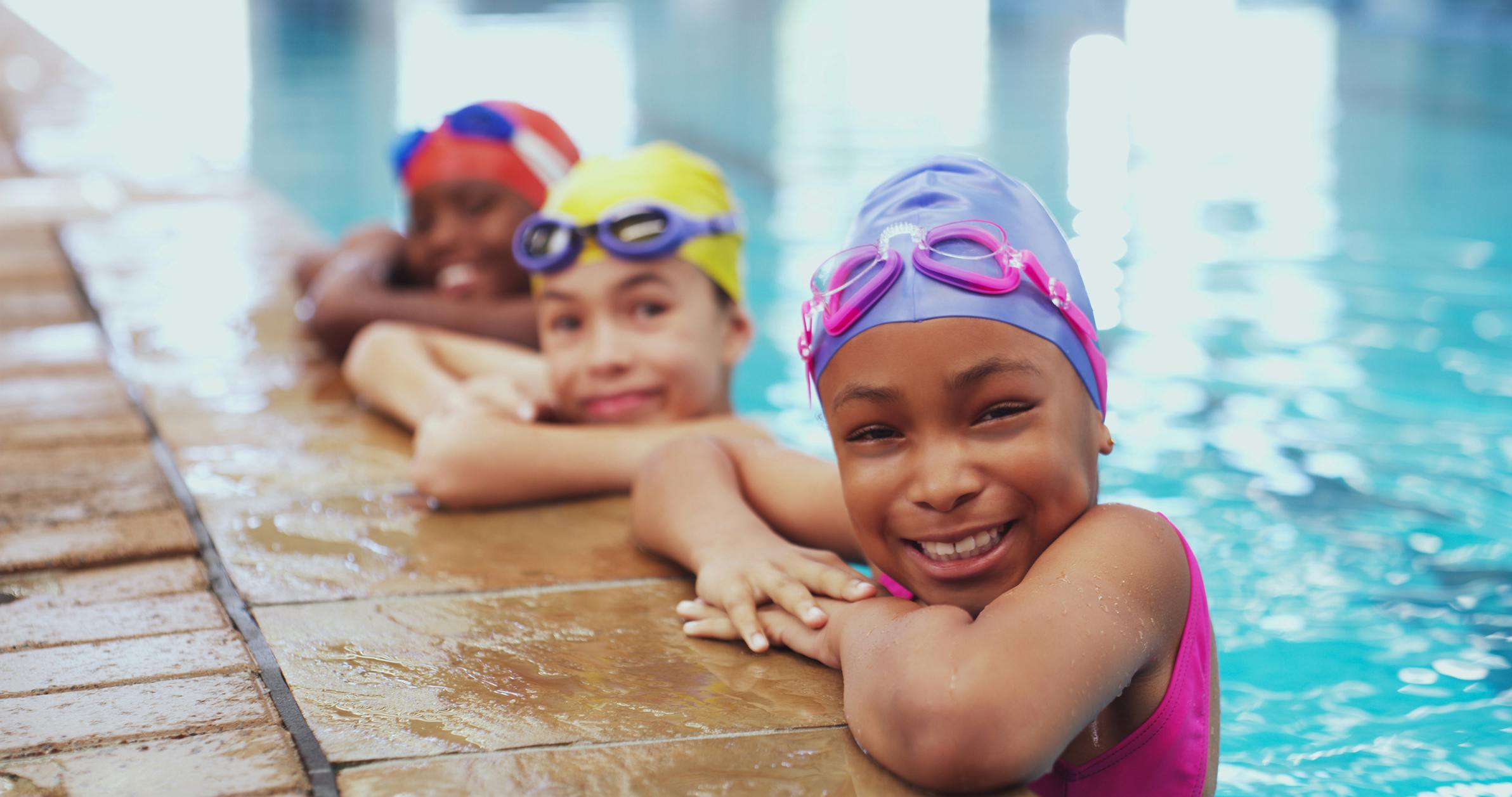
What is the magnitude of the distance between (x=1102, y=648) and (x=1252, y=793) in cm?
118

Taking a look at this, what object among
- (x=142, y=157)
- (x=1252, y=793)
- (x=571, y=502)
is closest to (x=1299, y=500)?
(x=1252, y=793)

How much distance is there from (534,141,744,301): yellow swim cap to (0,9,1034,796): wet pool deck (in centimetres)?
61

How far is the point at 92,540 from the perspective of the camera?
2.81 metres

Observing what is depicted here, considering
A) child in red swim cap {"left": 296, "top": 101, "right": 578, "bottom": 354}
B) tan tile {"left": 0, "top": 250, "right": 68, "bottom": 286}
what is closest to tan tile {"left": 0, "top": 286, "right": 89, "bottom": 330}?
tan tile {"left": 0, "top": 250, "right": 68, "bottom": 286}

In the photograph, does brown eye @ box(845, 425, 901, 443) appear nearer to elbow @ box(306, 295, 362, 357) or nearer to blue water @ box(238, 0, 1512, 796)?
blue water @ box(238, 0, 1512, 796)

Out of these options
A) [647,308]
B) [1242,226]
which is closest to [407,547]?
[647,308]

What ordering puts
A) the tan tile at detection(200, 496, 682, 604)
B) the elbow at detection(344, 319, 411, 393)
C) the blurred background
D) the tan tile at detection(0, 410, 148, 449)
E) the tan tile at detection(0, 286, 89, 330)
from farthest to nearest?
the tan tile at detection(0, 286, 89, 330) → the elbow at detection(344, 319, 411, 393) → the tan tile at detection(0, 410, 148, 449) → the blurred background → the tan tile at detection(200, 496, 682, 604)

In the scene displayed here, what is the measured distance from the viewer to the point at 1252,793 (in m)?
2.86

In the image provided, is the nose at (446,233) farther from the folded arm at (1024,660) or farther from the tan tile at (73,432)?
the folded arm at (1024,660)

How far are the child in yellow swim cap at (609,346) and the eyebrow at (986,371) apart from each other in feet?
3.88

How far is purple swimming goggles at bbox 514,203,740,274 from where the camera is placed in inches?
130

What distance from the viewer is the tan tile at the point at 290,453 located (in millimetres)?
3270

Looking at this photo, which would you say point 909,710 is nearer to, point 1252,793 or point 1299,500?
point 1252,793

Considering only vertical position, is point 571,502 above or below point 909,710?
below
